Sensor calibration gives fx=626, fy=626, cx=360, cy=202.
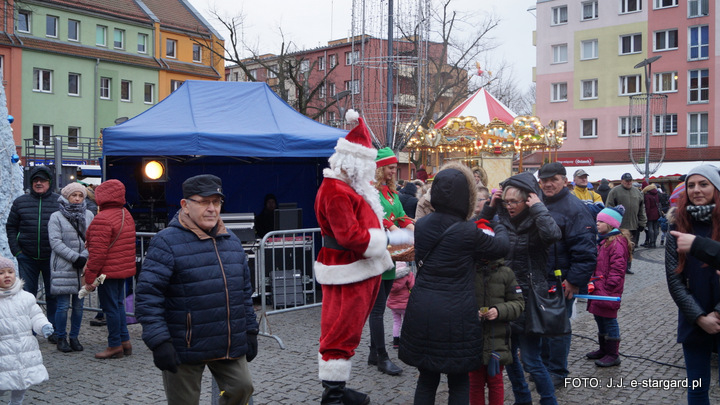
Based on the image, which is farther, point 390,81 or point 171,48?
point 171,48

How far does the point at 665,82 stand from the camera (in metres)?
42.4

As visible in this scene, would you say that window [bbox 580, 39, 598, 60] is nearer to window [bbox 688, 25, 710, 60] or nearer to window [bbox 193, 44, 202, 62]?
window [bbox 688, 25, 710, 60]

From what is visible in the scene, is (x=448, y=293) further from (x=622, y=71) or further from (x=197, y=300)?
(x=622, y=71)

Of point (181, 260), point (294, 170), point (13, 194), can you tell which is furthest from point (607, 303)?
point (13, 194)

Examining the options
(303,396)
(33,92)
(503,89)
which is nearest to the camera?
(303,396)

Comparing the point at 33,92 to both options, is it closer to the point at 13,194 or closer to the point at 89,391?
the point at 13,194

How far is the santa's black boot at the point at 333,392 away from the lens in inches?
186

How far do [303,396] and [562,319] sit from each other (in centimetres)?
225

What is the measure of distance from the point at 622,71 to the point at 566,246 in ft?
142

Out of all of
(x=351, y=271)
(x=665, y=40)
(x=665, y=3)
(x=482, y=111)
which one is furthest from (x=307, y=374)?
(x=665, y=3)

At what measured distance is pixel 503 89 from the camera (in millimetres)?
49531

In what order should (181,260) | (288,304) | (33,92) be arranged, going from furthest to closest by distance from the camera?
(33,92), (288,304), (181,260)

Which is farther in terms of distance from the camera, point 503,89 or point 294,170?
point 503,89

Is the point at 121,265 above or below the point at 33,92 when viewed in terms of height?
below
